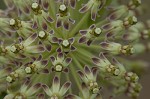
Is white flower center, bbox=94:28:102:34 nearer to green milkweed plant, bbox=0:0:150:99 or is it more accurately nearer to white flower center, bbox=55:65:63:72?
green milkweed plant, bbox=0:0:150:99

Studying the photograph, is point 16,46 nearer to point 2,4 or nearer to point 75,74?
point 75,74

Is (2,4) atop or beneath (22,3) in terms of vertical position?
atop

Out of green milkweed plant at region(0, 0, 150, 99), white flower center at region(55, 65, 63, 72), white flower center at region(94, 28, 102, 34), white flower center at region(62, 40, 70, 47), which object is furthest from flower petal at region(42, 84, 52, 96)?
white flower center at region(94, 28, 102, 34)

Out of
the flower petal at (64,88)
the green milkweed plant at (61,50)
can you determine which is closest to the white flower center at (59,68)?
the green milkweed plant at (61,50)

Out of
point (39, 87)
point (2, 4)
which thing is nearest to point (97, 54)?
point (39, 87)

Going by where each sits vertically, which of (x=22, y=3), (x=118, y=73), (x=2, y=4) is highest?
(x=2, y=4)

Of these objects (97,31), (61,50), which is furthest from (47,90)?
(97,31)

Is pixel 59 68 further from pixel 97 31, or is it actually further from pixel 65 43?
pixel 97 31

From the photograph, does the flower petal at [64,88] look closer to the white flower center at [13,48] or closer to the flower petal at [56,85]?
the flower petal at [56,85]
